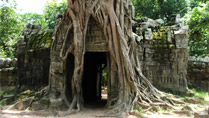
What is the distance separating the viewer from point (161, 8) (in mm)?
13562

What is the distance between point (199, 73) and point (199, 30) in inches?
96.8

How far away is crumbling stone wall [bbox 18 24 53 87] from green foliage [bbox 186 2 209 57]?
21.7 ft

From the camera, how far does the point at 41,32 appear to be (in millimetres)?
8914

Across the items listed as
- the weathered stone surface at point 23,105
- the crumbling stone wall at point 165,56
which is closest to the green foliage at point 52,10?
the weathered stone surface at point 23,105

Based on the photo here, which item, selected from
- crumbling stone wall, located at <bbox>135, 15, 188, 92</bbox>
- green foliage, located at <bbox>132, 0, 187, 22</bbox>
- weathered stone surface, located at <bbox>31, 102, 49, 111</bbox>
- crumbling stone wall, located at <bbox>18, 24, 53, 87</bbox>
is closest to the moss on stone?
crumbling stone wall, located at <bbox>18, 24, 53, 87</bbox>

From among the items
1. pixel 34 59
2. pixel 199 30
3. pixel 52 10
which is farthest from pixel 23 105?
pixel 52 10

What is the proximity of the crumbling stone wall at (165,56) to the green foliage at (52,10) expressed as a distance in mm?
12104

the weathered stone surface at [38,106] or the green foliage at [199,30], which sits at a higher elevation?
the green foliage at [199,30]

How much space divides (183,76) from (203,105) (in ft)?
4.14

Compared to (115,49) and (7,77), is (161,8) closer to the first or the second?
(115,49)

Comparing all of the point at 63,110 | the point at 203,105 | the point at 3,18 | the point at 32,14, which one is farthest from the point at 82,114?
the point at 32,14

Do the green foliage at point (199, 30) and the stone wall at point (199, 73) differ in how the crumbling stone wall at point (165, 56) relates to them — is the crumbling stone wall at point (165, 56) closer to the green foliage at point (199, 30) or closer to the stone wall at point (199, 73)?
the green foliage at point (199, 30)

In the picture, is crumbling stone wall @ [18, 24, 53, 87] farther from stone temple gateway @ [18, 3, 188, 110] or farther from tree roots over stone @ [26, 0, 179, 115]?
tree roots over stone @ [26, 0, 179, 115]

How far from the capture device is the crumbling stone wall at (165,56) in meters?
6.73
